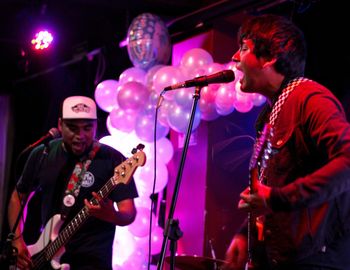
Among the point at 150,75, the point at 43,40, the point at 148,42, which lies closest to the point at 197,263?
the point at 150,75

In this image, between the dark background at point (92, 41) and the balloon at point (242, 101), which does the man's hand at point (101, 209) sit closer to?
the balloon at point (242, 101)

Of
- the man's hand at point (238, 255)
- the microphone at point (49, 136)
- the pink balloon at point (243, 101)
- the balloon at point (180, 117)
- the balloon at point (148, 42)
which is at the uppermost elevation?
the balloon at point (148, 42)

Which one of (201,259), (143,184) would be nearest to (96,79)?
(143,184)

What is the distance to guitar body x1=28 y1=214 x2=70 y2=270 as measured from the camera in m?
4.02

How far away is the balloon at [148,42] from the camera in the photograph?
5.18m

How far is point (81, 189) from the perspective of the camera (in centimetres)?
416

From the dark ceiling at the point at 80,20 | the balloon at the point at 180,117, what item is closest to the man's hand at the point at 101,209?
the balloon at the point at 180,117

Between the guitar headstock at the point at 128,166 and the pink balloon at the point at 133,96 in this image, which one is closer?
the guitar headstock at the point at 128,166

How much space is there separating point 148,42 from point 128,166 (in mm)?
1702

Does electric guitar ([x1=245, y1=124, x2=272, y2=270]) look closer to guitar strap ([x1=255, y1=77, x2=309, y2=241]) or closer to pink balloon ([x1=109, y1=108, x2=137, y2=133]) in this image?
guitar strap ([x1=255, y1=77, x2=309, y2=241])

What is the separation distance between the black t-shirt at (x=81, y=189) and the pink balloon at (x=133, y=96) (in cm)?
77

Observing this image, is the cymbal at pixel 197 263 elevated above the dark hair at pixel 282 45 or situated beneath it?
situated beneath

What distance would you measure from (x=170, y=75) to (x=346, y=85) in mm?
1512

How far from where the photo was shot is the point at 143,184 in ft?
16.5
